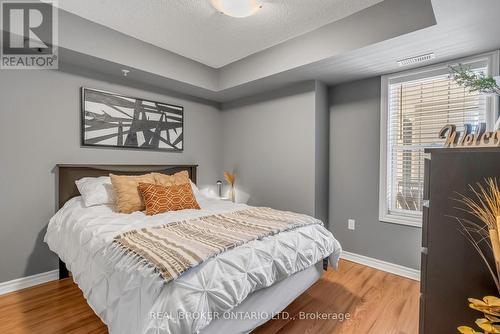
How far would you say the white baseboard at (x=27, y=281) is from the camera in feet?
7.29

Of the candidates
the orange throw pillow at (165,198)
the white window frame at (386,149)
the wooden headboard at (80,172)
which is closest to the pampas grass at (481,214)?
the white window frame at (386,149)

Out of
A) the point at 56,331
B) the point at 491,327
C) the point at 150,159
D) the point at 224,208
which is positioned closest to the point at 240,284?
the point at 491,327

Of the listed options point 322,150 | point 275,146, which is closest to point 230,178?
point 275,146

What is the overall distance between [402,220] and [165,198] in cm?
247

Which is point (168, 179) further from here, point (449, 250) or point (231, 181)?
point (449, 250)

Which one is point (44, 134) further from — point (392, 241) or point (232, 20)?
point (392, 241)

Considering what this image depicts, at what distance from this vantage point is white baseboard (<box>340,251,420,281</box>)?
8.38 feet

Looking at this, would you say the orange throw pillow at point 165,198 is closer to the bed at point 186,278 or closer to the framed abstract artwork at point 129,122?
the bed at point 186,278

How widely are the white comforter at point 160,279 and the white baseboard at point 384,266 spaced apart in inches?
39.3

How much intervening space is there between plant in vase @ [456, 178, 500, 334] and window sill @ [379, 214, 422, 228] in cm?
157

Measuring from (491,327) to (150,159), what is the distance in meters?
3.23

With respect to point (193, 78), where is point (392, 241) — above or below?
below

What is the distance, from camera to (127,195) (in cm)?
235

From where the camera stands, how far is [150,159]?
10.5 ft
